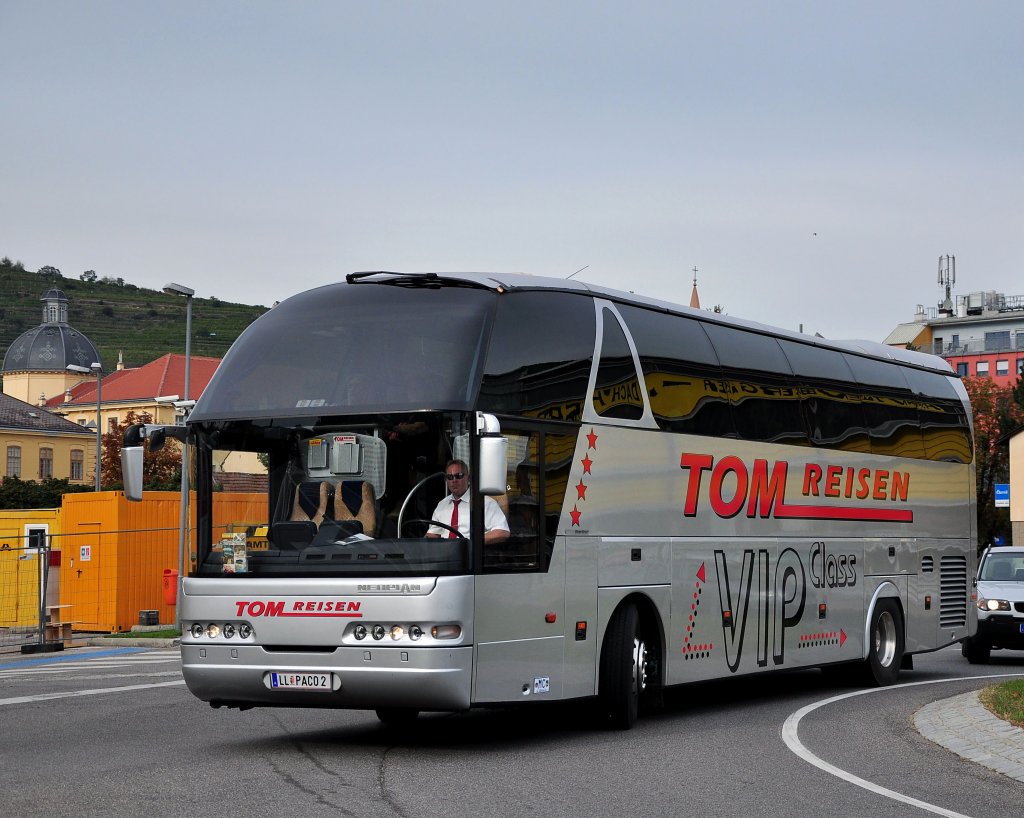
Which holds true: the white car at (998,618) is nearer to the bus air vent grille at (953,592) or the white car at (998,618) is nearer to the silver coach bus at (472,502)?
the bus air vent grille at (953,592)

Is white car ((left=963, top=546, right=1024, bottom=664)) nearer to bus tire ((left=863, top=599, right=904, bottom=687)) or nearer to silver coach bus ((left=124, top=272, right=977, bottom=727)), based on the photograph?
bus tire ((left=863, top=599, right=904, bottom=687))

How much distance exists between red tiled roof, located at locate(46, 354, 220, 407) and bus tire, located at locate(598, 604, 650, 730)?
13497 cm

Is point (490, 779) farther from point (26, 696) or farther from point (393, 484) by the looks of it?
point (26, 696)

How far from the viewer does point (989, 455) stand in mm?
92688

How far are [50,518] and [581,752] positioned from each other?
28.4m

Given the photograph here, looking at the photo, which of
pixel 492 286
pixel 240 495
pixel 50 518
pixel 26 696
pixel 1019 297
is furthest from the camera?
pixel 1019 297

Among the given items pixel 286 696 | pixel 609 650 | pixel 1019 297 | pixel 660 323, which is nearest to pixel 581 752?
pixel 609 650

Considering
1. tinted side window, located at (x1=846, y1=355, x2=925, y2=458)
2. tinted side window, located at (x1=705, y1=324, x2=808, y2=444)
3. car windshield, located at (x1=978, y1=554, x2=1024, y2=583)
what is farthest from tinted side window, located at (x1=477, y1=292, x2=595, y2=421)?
car windshield, located at (x1=978, y1=554, x2=1024, y2=583)

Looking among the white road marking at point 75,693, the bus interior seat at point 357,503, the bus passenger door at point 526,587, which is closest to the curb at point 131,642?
the white road marking at point 75,693

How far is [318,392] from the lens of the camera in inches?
447

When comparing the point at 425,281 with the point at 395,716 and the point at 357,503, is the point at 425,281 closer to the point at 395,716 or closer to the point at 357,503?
the point at 357,503

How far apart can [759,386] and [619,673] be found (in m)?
4.18

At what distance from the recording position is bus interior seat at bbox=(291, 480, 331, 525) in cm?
1120

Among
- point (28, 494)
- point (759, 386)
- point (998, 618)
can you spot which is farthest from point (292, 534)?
point (28, 494)
